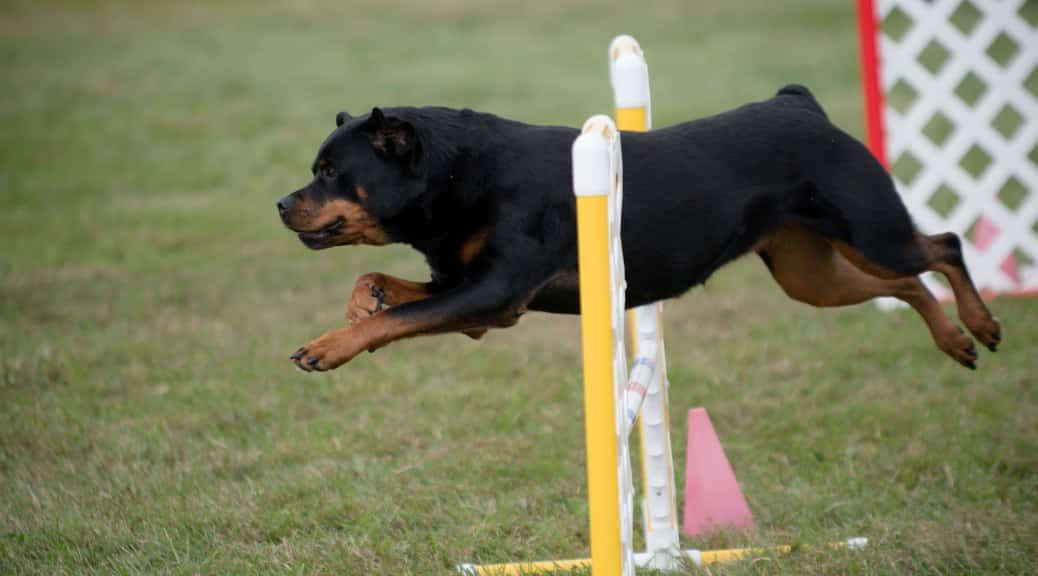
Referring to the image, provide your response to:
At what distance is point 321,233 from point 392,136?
31 centimetres

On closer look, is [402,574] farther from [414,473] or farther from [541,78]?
[541,78]

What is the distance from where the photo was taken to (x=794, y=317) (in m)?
5.94

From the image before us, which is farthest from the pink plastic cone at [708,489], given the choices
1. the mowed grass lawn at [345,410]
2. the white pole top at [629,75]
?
the white pole top at [629,75]

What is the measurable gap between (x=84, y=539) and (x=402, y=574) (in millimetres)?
1024

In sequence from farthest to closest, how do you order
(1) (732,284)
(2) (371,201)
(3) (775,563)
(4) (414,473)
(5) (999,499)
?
(1) (732,284), (4) (414,473), (5) (999,499), (3) (775,563), (2) (371,201)

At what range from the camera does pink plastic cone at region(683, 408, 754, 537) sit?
3.67m

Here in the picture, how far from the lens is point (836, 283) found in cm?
367

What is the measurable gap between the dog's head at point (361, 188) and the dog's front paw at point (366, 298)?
15cm

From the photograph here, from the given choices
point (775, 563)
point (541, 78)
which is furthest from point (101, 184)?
point (775, 563)

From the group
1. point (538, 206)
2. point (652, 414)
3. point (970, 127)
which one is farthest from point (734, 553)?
point (970, 127)

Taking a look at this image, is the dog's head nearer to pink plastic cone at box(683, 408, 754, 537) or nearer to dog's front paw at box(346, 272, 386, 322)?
dog's front paw at box(346, 272, 386, 322)

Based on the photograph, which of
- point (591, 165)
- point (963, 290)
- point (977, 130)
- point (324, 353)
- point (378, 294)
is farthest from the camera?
point (977, 130)

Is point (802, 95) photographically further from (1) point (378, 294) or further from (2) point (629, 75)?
(1) point (378, 294)

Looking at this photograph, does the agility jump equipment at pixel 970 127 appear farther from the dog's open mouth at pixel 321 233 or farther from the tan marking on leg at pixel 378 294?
the dog's open mouth at pixel 321 233
